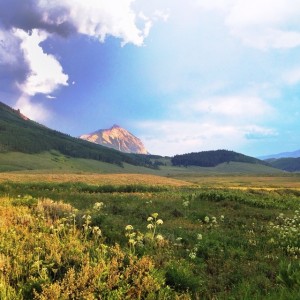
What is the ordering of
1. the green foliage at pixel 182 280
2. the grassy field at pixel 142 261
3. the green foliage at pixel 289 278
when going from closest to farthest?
1. the grassy field at pixel 142 261
2. the green foliage at pixel 289 278
3. the green foliage at pixel 182 280

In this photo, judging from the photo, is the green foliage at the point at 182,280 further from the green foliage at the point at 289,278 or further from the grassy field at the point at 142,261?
the green foliage at the point at 289,278

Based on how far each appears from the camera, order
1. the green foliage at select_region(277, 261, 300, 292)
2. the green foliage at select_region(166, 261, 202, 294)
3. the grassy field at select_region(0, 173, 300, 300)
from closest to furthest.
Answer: the grassy field at select_region(0, 173, 300, 300) < the green foliage at select_region(277, 261, 300, 292) < the green foliage at select_region(166, 261, 202, 294)

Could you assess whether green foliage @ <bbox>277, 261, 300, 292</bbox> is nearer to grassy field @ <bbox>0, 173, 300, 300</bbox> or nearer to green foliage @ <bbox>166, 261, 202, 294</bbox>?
grassy field @ <bbox>0, 173, 300, 300</bbox>

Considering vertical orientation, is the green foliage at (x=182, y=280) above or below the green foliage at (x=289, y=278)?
below

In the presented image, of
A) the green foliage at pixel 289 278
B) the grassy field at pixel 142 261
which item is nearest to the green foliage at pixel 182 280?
the grassy field at pixel 142 261

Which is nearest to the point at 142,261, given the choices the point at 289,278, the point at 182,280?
the point at 182,280

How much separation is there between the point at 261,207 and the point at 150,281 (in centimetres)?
1882

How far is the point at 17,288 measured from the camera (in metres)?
7.90

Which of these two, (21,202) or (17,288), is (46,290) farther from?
(21,202)

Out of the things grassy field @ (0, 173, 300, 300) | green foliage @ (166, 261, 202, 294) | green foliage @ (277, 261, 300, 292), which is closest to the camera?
grassy field @ (0, 173, 300, 300)

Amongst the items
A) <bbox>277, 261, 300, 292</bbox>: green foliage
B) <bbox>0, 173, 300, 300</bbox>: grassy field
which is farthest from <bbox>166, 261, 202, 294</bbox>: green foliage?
<bbox>277, 261, 300, 292</bbox>: green foliage

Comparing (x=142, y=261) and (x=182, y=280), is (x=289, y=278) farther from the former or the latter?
(x=142, y=261)

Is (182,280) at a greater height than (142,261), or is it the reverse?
(142,261)

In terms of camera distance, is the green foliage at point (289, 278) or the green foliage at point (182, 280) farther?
the green foliage at point (182, 280)
